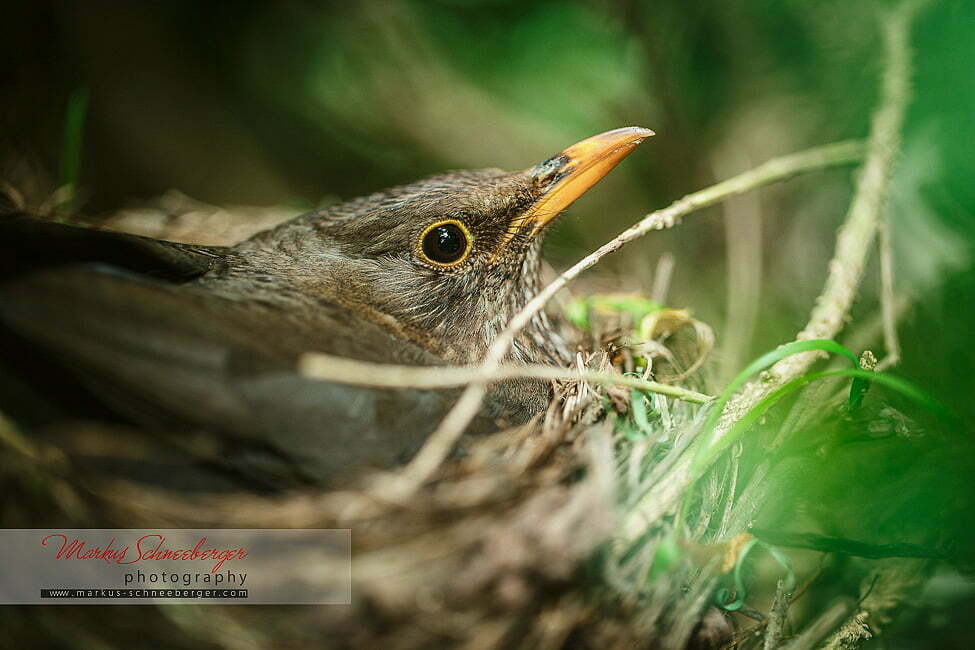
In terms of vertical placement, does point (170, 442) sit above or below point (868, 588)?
above

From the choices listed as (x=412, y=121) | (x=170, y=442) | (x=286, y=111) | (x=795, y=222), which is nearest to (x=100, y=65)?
(x=286, y=111)

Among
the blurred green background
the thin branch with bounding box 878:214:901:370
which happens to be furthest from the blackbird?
the thin branch with bounding box 878:214:901:370

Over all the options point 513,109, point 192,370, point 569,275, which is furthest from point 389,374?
point 513,109

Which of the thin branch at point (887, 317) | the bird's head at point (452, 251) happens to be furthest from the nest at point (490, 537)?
the bird's head at point (452, 251)

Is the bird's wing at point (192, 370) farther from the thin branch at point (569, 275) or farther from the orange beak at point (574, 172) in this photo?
the orange beak at point (574, 172)

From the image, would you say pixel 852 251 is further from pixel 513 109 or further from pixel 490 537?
pixel 513 109

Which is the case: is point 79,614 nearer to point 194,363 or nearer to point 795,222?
point 194,363
